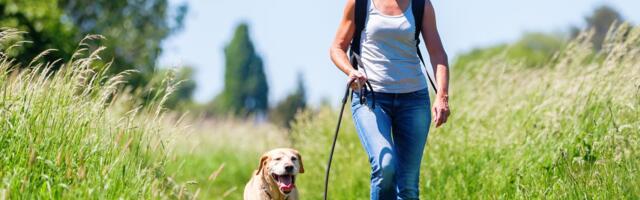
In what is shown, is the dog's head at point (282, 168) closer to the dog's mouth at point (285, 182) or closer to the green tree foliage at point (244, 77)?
the dog's mouth at point (285, 182)

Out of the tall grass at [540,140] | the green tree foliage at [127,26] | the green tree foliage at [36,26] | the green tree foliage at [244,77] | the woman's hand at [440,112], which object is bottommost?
the green tree foliage at [244,77]

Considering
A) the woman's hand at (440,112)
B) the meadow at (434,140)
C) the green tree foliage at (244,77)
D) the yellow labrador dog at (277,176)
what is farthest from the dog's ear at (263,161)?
the green tree foliage at (244,77)

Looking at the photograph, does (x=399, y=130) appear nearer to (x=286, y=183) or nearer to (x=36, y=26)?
(x=286, y=183)

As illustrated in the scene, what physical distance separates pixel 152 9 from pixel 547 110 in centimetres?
1990

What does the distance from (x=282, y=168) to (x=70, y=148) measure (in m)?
1.39

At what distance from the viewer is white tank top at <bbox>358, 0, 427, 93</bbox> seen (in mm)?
5898

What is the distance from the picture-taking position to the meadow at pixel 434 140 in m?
5.40

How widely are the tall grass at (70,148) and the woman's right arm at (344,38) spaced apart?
49.5 inches

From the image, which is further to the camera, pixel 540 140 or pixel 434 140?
pixel 434 140

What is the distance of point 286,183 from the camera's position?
6258 millimetres

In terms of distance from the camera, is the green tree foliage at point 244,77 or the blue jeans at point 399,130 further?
the green tree foliage at point 244,77

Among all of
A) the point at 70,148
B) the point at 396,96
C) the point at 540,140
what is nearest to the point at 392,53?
the point at 396,96

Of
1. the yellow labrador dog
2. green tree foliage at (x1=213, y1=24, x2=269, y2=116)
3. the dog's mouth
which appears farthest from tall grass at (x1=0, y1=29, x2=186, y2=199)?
green tree foliage at (x1=213, y1=24, x2=269, y2=116)

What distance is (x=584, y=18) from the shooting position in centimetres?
6147
